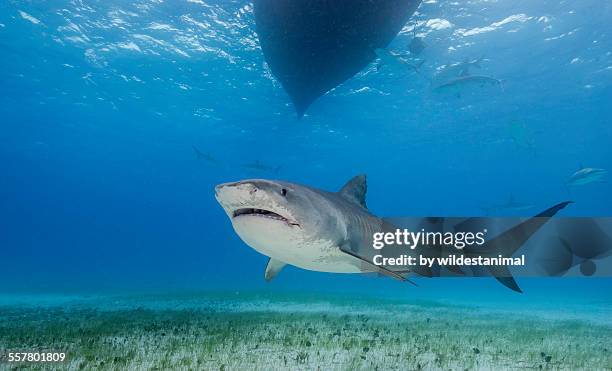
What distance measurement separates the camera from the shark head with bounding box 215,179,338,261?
3709 mm

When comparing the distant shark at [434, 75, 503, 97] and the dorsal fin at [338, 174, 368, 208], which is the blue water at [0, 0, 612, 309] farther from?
the dorsal fin at [338, 174, 368, 208]

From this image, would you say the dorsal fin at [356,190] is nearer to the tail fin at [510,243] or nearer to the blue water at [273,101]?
the tail fin at [510,243]

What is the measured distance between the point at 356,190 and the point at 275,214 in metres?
2.85

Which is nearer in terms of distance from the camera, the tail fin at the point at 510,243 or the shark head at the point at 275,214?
the shark head at the point at 275,214

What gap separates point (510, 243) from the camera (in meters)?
5.98

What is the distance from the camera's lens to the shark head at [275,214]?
12.2ft

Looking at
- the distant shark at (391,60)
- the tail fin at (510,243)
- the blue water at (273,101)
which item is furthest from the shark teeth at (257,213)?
the blue water at (273,101)

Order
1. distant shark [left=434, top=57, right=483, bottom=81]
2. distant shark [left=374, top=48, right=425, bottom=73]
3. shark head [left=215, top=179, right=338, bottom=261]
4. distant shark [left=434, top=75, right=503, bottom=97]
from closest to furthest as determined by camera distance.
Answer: shark head [left=215, top=179, right=338, bottom=261] → distant shark [left=374, top=48, right=425, bottom=73] → distant shark [left=434, top=75, right=503, bottom=97] → distant shark [left=434, top=57, right=483, bottom=81]

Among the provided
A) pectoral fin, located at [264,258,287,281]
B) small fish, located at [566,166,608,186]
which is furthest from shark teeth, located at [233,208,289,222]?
small fish, located at [566,166,608,186]

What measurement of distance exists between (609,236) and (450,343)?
407cm

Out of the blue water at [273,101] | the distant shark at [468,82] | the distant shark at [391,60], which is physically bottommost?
the distant shark at [468,82]

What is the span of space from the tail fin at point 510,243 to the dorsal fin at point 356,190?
76.1 inches

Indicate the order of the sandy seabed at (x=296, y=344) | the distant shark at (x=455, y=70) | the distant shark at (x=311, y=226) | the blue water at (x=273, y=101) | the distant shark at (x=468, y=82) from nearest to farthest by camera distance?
the distant shark at (x=311, y=226) < the sandy seabed at (x=296, y=344) < the distant shark at (x=468, y=82) < the blue water at (x=273, y=101) < the distant shark at (x=455, y=70)

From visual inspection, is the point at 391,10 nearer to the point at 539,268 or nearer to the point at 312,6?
the point at 312,6
